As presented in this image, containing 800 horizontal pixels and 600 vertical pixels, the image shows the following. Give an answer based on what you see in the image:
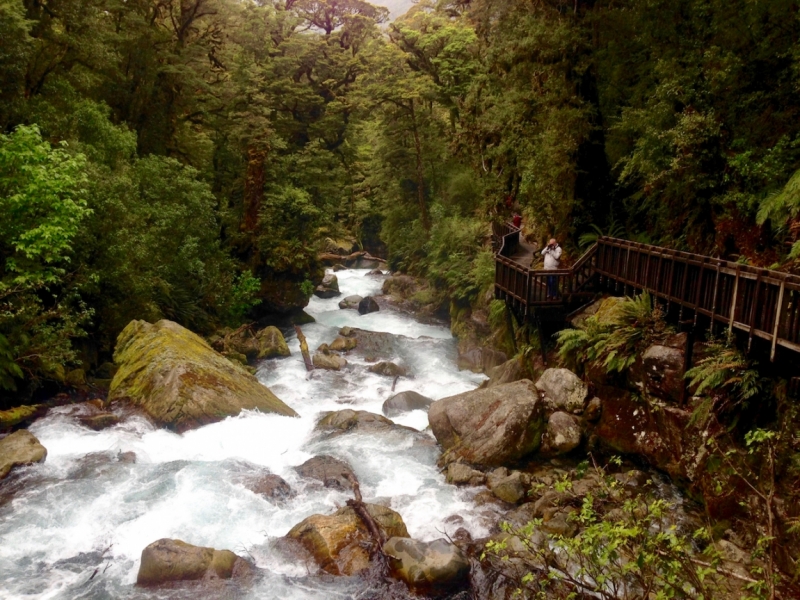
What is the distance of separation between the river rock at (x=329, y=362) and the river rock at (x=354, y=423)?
17.5ft

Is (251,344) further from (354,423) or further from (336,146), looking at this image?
(336,146)

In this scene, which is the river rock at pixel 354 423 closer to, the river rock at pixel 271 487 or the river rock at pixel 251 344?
the river rock at pixel 271 487

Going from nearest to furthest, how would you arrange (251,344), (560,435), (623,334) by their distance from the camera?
1. (623,334)
2. (560,435)
3. (251,344)

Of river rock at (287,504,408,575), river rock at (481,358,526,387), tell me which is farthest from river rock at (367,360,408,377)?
river rock at (287,504,408,575)

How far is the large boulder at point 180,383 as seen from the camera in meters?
13.8

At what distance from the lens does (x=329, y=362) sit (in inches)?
823

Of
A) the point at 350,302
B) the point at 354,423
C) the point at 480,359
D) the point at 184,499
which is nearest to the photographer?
the point at 184,499

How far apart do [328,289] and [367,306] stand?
4872mm

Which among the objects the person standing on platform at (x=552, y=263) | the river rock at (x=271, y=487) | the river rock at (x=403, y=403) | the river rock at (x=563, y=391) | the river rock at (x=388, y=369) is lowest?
the river rock at (x=388, y=369)

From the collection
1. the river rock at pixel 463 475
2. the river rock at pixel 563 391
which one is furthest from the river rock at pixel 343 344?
the river rock at pixel 463 475

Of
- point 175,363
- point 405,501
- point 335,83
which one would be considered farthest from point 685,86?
point 335,83

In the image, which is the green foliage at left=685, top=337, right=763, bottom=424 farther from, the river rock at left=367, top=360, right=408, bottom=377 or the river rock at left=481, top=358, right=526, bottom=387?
the river rock at left=367, top=360, right=408, bottom=377

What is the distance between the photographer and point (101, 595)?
331 inches

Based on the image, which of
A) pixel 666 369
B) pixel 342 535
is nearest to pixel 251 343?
pixel 342 535
